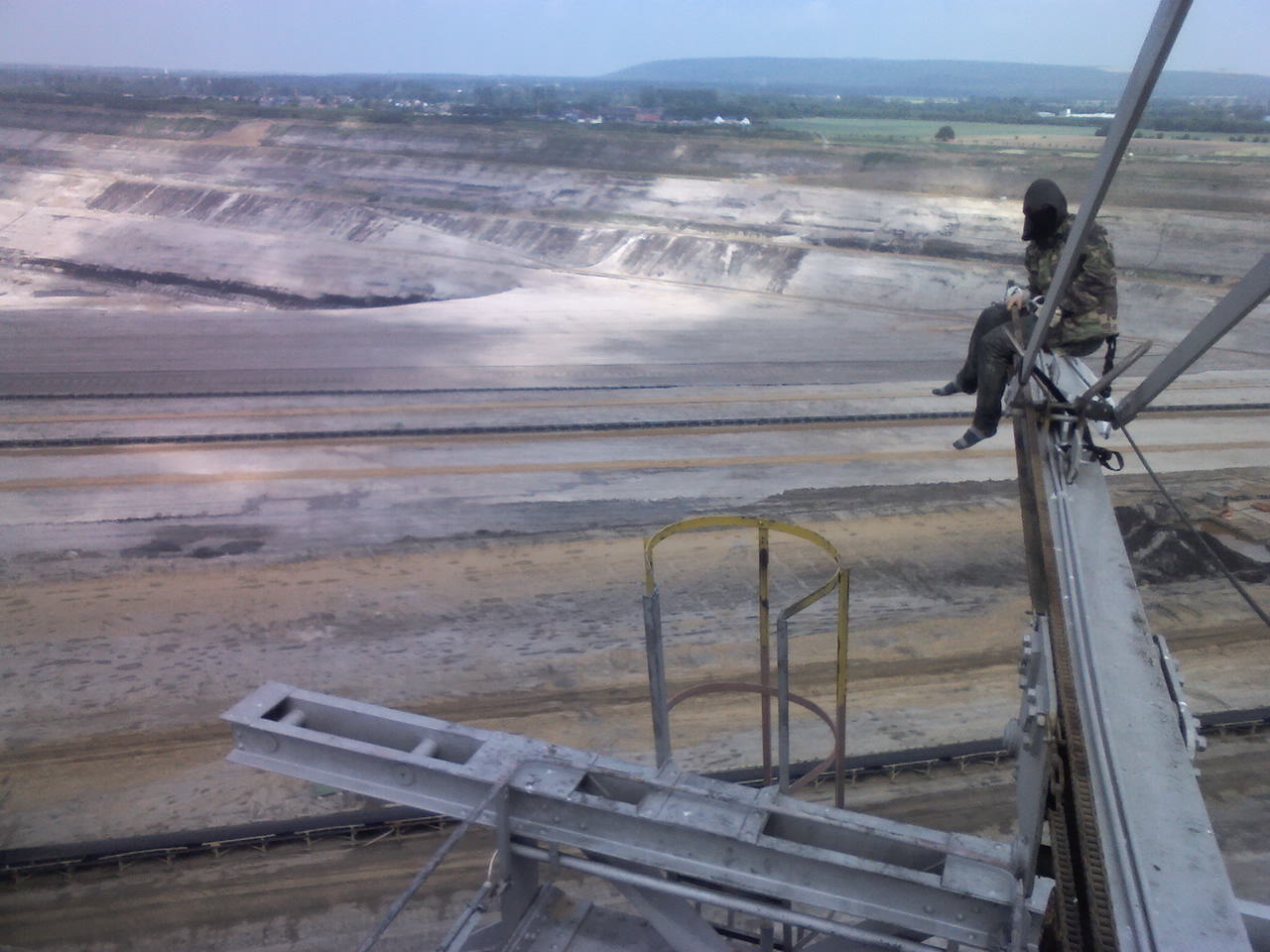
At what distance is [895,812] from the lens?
6906mm

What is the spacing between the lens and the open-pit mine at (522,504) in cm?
696

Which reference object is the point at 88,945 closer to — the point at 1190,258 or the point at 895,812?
the point at 895,812

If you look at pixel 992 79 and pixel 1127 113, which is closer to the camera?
pixel 1127 113

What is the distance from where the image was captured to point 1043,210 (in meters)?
5.23

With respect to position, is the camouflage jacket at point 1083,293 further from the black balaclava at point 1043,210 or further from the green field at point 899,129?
the green field at point 899,129

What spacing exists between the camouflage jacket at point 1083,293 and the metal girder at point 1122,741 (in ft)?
2.38

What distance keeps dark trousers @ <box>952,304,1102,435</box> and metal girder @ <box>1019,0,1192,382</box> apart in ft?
3.85

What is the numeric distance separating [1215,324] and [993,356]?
1.88 m

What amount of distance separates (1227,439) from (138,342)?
17.7m

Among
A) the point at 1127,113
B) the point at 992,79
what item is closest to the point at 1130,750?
the point at 1127,113

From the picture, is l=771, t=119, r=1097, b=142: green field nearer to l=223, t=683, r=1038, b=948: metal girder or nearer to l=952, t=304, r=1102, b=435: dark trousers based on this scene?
l=952, t=304, r=1102, b=435: dark trousers

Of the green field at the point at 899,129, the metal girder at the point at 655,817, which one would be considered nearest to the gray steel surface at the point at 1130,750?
the metal girder at the point at 655,817

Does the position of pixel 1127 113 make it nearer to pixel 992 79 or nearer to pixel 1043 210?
pixel 1043 210

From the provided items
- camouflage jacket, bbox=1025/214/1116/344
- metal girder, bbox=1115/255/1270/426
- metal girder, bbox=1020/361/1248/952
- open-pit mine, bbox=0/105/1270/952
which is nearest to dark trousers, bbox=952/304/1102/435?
camouflage jacket, bbox=1025/214/1116/344
